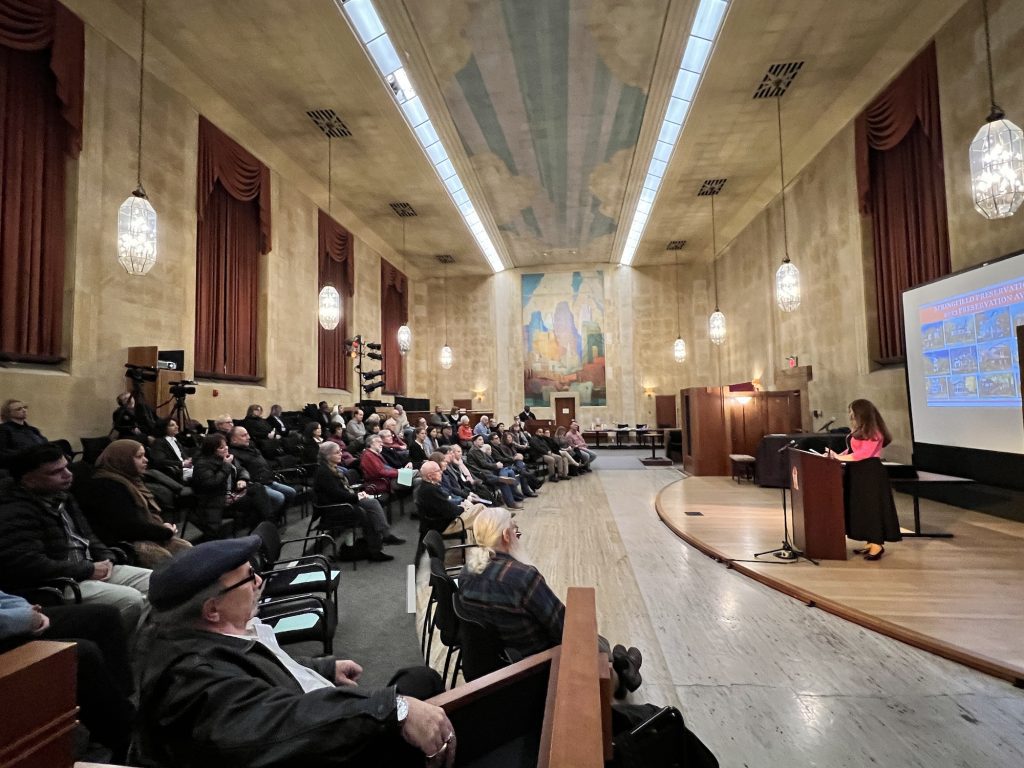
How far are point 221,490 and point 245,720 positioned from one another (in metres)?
3.83

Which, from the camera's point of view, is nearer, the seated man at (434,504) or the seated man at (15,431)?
the seated man at (15,431)

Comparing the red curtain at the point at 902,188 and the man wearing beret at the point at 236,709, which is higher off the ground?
the red curtain at the point at 902,188

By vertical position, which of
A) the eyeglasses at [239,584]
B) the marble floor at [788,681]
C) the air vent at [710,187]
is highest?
the air vent at [710,187]

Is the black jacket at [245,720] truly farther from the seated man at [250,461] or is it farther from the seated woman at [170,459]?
the seated man at [250,461]

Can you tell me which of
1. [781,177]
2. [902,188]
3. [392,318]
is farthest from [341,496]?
[392,318]

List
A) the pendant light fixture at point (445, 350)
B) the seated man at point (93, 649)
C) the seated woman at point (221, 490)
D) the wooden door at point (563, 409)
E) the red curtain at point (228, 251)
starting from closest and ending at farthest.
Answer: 1. the seated man at point (93, 649)
2. the seated woman at point (221, 490)
3. the red curtain at point (228, 251)
4. the pendant light fixture at point (445, 350)
5. the wooden door at point (563, 409)

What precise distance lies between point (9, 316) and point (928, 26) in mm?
10675

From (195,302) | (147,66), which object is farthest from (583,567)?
(147,66)

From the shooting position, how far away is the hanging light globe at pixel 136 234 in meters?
4.80

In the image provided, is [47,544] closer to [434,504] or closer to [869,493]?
[434,504]

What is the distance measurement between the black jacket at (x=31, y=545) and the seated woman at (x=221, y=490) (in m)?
1.75

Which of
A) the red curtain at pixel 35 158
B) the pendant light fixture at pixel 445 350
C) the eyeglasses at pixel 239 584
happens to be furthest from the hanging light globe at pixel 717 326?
the eyeglasses at pixel 239 584

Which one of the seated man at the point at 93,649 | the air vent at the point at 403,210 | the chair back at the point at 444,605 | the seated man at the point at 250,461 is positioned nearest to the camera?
the seated man at the point at 93,649

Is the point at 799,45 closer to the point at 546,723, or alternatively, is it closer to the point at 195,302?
the point at 546,723
